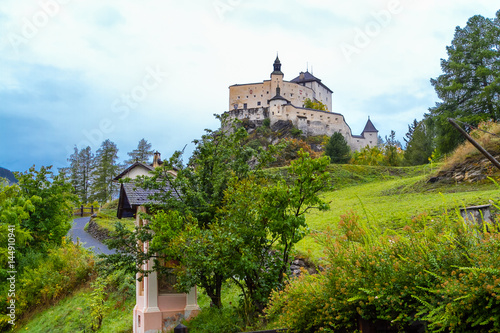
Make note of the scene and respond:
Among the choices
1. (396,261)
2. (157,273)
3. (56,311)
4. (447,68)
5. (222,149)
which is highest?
(447,68)

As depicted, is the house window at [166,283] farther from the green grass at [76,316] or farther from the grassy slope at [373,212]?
the green grass at [76,316]

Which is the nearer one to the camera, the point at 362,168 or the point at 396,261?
the point at 396,261

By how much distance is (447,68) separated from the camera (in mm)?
33969

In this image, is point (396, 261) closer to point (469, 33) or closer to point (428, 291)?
point (428, 291)

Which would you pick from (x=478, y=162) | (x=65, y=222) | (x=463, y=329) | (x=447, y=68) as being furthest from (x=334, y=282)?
(x=447, y=68)

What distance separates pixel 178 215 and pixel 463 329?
7597 millimetres

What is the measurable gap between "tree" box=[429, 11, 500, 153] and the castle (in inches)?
2122

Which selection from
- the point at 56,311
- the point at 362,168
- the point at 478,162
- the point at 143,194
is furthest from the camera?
the point at 362,168

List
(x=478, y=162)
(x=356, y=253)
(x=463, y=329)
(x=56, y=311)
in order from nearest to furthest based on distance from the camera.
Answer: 1. (x=463, y=329)
2. (x=356, y=253)
3. (x=56, y=311)
4. (x=478, y=162)

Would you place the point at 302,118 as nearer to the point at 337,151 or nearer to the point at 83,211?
the point at 337,151

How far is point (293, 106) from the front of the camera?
93.8m

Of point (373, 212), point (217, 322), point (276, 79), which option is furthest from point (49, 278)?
point (276, 79)

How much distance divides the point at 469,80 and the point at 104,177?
5186 centimetres

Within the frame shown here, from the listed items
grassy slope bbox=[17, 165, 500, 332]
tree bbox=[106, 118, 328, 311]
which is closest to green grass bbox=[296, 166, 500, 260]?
grassy slope bbox=[17, 165, 500, 332]
